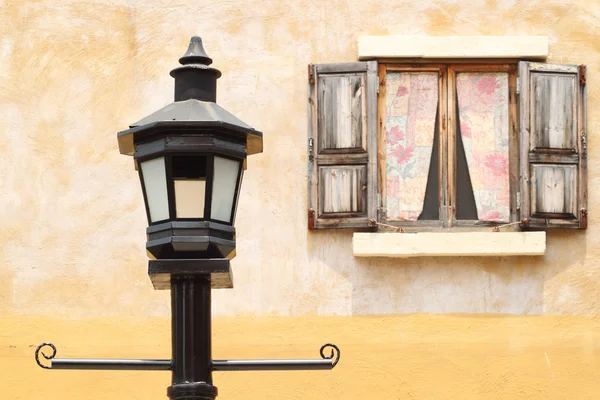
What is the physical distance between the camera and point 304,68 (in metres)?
11.0

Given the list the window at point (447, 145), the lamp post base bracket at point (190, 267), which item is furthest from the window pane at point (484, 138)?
the lamp post base bracket at point (190, 267)

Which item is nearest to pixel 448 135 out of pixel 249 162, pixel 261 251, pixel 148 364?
pixel 249 162

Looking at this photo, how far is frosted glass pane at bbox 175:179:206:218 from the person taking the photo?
20.8 feet

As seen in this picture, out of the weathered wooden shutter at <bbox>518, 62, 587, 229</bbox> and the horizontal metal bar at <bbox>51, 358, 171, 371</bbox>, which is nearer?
the horizontal metal bar at <bbox>51, 358, 171, 371</bbox>

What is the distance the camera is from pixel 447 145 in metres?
10.9

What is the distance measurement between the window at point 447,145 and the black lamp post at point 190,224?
4.30 m

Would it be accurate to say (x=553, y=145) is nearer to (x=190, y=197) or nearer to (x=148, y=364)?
(x=190, y=197)

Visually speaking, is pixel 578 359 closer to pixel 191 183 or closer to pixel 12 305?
A: pixel 12 305

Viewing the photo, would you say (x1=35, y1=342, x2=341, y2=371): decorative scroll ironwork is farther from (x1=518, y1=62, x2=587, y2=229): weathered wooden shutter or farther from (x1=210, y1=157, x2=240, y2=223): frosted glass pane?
(x1=518, y1=62, x2=587, y2=229): weathered wooden shutter

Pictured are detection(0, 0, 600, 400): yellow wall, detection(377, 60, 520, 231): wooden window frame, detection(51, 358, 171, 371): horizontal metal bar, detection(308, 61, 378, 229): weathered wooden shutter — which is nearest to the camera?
detection(51, 358, 171, 371): horizontal metal bar

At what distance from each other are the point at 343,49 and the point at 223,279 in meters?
4.80

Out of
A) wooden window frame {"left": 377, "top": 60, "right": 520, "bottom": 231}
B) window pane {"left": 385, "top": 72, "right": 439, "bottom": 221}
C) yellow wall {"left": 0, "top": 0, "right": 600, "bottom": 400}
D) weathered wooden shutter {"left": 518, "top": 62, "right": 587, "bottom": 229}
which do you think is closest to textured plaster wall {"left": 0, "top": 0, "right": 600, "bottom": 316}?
yellow wall {"left": 0, "top": 0, "right": 600, "bottom": 400}

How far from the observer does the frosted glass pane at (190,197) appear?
6.35 meters

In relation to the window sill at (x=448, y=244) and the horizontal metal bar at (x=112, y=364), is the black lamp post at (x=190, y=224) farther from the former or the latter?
the window sill at (x=448, y=244)
